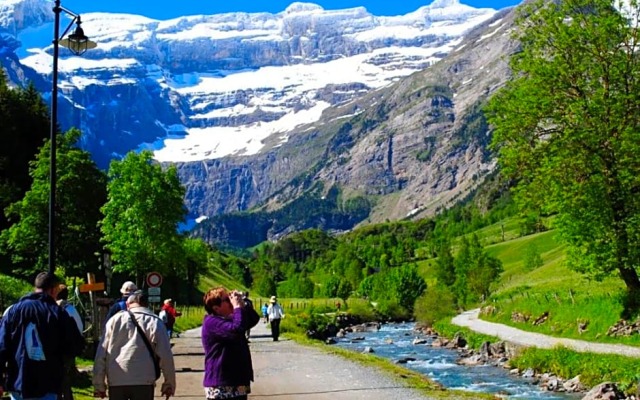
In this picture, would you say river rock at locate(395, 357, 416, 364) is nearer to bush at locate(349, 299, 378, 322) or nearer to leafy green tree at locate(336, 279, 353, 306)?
bush at locate(349, 299, 378, 322)

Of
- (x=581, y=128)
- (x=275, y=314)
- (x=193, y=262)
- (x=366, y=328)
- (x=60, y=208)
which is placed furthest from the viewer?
(x=193, y=262)

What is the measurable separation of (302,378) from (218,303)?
53.7ft

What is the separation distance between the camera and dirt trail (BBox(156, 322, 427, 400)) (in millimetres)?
22969

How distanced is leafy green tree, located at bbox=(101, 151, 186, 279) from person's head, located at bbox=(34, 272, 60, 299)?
41685mm

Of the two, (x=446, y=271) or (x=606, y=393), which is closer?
(x=606, y=393)

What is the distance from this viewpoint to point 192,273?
113 meters

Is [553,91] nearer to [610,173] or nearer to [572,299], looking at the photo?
[610,173]

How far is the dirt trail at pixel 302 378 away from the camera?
75.4 feet

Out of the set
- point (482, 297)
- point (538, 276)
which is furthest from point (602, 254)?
point (482, 297)

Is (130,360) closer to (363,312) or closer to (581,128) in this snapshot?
(581,128)

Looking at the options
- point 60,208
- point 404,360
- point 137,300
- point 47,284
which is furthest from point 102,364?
point 60,208

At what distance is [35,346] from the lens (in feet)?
34.9

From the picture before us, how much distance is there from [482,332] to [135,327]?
161 feet

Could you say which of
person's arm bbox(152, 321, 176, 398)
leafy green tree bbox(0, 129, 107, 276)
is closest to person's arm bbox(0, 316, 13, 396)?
person's arm bbox(152, 321, 176, 398)
